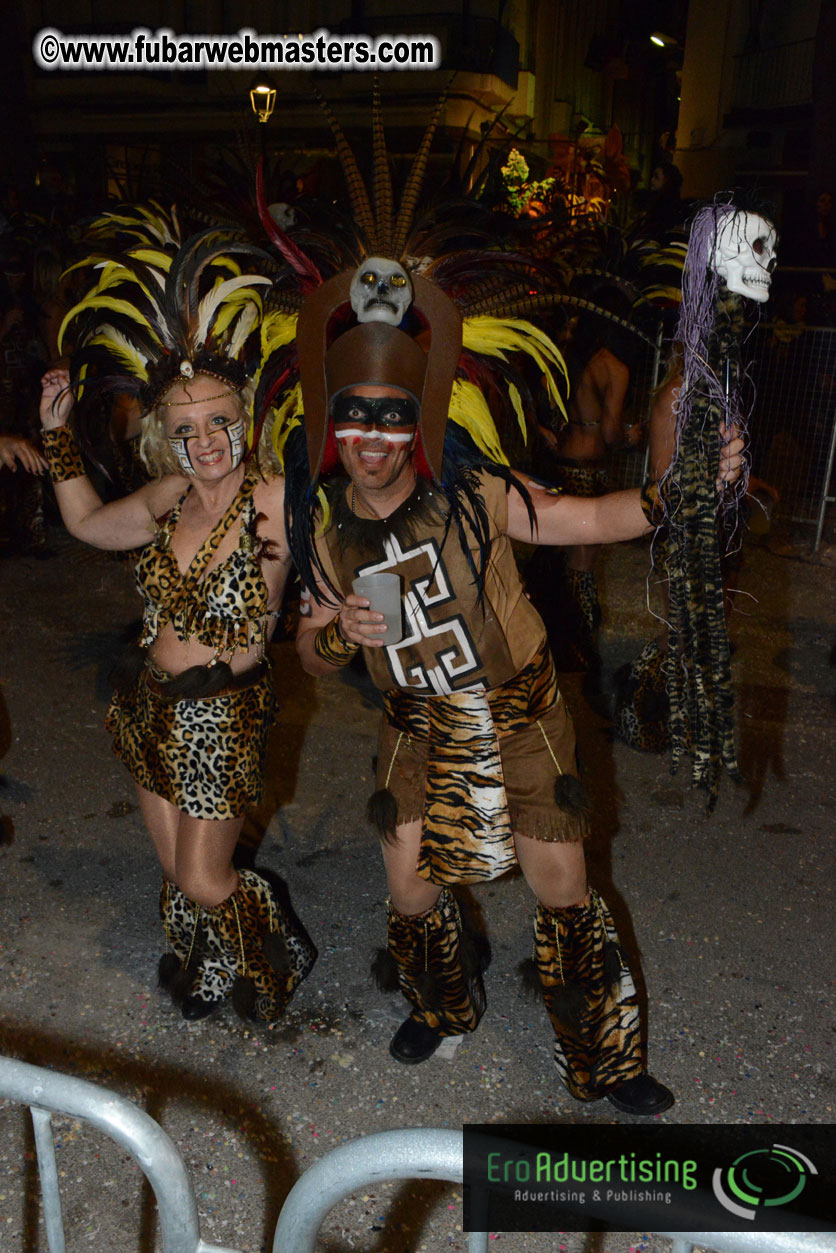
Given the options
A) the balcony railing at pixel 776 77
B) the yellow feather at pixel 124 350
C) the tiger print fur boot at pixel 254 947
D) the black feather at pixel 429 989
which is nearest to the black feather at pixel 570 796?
the black feather at pixel 429 989

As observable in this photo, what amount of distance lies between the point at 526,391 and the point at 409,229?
0.49 metres

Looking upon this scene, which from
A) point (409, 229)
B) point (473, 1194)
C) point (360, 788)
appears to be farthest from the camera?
point (360, 788)

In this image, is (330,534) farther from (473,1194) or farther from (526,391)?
(473,1194)

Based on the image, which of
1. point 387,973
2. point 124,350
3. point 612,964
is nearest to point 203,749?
point 387,973

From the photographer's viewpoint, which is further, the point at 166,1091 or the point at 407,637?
the point at 166,1091

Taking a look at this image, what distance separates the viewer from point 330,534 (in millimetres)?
2664

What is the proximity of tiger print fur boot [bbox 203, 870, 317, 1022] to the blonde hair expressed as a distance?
1.27 metres

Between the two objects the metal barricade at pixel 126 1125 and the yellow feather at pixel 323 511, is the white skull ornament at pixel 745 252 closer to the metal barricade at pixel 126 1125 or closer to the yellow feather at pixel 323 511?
the yellow feather at pixel 323 511

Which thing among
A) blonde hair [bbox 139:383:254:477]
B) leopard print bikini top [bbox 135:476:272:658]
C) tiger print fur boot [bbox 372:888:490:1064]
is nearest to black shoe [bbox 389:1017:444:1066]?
tiger print fur boot [bbox 372:888:490:1064]

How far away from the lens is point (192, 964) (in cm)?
328

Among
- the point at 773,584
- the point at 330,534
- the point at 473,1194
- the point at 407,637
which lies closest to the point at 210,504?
the point at 330,534

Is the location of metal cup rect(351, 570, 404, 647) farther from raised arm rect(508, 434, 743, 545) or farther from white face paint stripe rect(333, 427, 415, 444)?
raised arm rect(508, 434, 743, 545)

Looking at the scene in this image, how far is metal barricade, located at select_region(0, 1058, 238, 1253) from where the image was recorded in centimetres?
141

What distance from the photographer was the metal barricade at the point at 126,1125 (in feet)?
4.63
